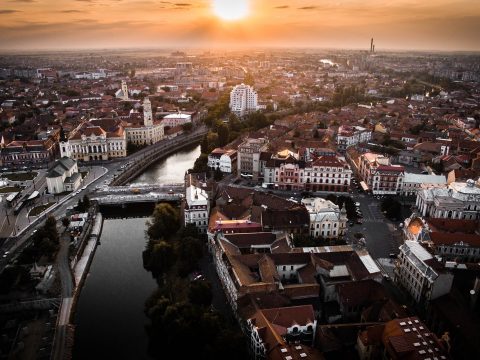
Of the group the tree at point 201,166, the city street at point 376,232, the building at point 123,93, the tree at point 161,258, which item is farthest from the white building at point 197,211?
the building at point 123,93

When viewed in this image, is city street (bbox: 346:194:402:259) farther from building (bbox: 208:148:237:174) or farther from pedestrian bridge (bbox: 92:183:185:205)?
pedestrian bridge (bbox: 92:183:185:205)

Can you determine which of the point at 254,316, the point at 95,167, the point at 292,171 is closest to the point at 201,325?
the point at 254,316

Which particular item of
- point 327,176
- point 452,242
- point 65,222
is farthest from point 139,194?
point 452,242

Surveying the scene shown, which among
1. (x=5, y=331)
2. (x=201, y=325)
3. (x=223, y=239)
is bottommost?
(x=5, y=331)

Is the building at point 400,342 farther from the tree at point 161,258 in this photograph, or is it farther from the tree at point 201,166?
the tree at point 201,166

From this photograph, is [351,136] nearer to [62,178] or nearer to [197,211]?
[197,211]

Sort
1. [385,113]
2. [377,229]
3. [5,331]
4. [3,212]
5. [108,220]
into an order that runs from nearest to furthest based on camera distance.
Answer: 1. [5,331]
2. [377,229]
3. [3,212]
4. [108,220]
5. [385,113]

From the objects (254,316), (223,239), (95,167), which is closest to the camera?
(254,316)

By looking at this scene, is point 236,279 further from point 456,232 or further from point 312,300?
point 456,232
